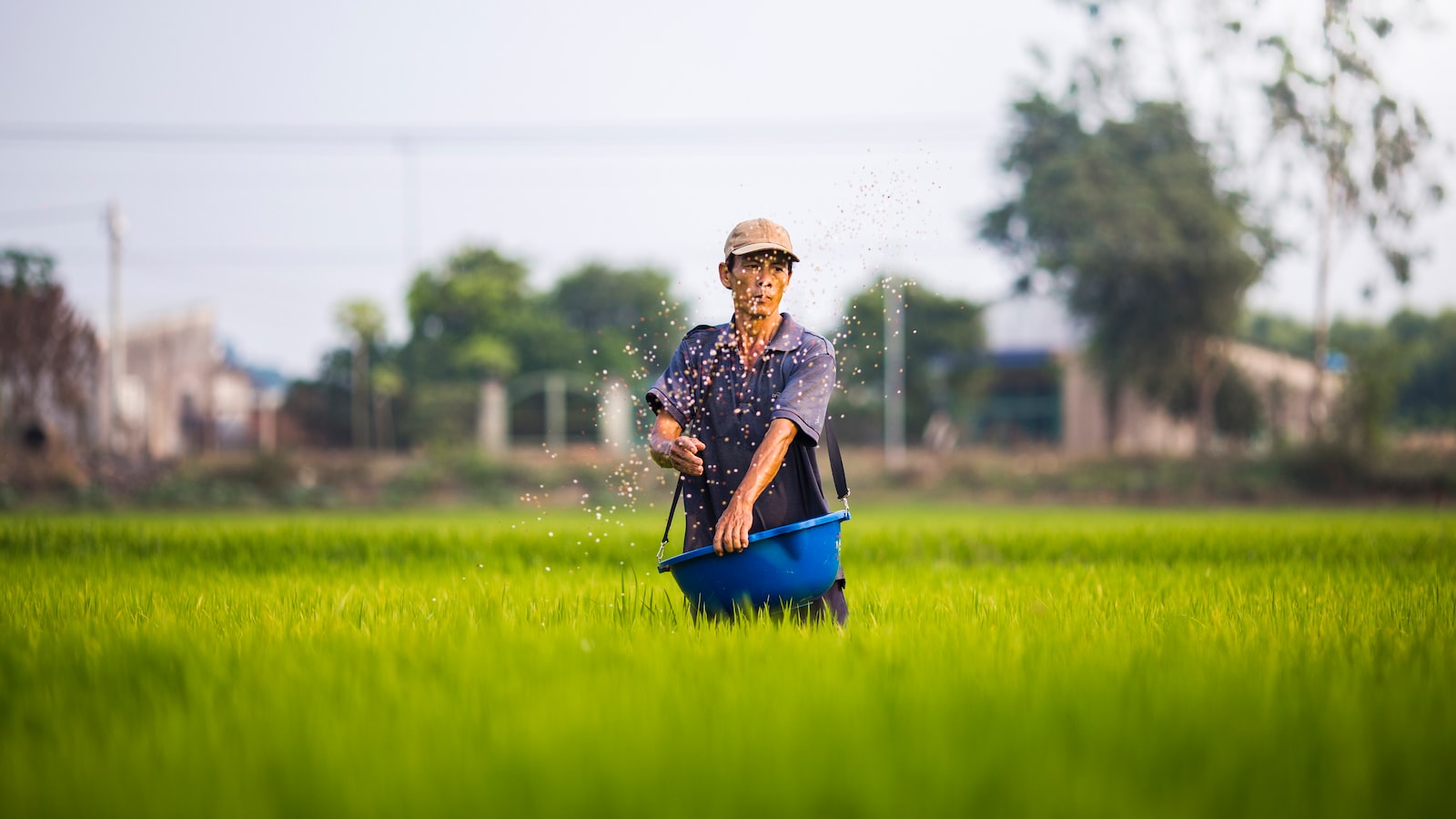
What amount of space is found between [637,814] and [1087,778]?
2.61 ft

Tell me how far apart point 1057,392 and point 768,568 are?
117 ft

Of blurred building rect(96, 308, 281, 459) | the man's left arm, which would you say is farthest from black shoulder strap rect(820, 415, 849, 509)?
blurred building rect(96, 308, 281, 459)

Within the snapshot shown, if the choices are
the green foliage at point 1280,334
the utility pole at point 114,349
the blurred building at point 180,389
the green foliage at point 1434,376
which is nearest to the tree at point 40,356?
the utility pole at point 114,349

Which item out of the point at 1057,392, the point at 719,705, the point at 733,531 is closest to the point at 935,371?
the point at 1057,392

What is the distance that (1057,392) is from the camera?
3725cm

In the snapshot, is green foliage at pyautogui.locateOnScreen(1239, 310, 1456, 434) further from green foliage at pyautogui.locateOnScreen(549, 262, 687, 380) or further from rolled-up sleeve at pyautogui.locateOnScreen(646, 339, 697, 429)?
rolled-up sleeve at pyautogui.locateOnScreen(646, 339, 697, 429)

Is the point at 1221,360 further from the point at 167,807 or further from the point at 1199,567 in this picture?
the point at 167,807

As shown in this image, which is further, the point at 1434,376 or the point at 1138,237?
the point at 1434,376

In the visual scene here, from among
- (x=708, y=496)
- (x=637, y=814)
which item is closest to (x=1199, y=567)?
(x=708, y=496)

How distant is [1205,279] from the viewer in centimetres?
2644

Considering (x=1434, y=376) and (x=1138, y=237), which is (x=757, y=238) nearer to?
(x=1138, y=237)

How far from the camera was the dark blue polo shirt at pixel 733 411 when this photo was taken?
13.1 ft

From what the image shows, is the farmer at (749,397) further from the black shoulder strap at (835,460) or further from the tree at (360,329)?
the tree at (360,329)

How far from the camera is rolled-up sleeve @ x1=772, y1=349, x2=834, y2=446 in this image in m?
3.71
